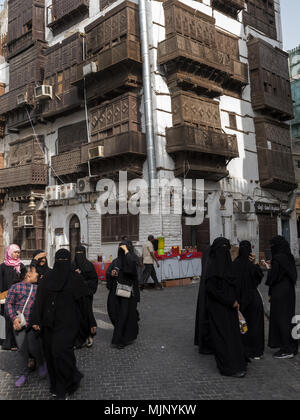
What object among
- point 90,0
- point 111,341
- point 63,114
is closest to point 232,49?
point 90,0

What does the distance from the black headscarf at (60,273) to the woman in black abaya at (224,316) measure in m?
1.83

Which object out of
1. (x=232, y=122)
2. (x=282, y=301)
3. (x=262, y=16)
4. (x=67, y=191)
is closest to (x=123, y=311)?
(x=282, y=301)

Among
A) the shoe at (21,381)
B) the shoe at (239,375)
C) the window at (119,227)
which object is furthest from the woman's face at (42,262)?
the window at (119,227)

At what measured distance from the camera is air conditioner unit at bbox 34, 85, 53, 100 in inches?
750

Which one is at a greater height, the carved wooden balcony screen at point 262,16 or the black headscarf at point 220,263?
the carved wooden balcony screen at point 262,16

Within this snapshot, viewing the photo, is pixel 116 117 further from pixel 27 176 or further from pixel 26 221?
pixel 26 221

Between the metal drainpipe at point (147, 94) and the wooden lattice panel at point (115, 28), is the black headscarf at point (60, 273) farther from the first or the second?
the wooden lattice panel at point (115, 28)

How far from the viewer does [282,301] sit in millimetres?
5719

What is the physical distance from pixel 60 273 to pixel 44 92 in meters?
16.6

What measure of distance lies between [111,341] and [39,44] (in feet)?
61.8

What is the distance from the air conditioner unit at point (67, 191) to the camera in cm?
1812

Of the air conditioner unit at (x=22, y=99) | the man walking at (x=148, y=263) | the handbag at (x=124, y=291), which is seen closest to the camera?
the handbag at (x=124, y=291)

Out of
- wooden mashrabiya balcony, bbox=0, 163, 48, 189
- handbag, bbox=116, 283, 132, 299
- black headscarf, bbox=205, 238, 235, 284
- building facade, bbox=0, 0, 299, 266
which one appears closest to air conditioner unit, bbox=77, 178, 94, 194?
building facade, bbox=0, 0, 299, 266

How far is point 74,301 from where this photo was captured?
4.47 metres
